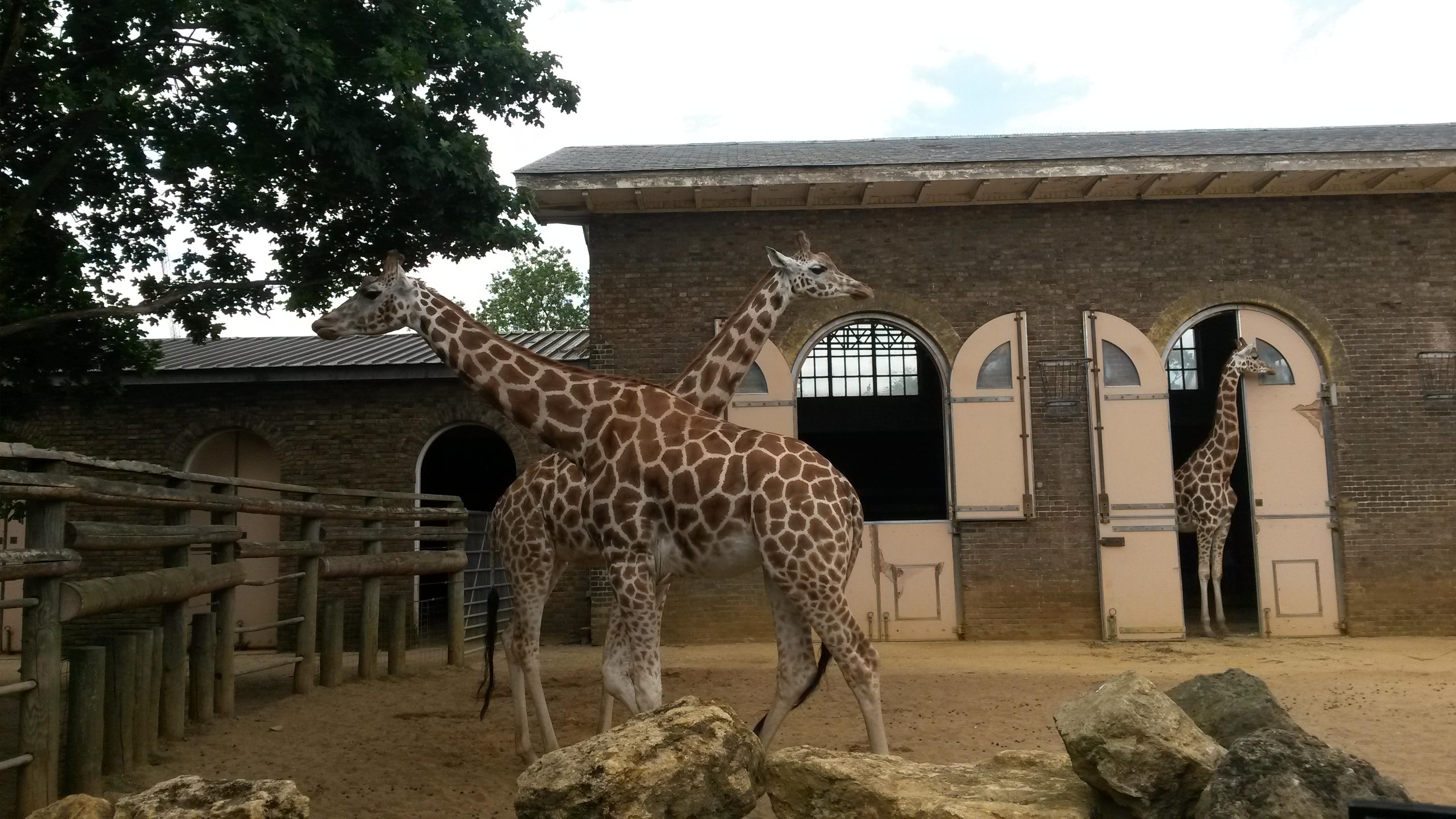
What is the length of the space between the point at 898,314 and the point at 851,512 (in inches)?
264

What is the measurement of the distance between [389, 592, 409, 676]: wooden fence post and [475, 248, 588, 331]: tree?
29185 millimetres

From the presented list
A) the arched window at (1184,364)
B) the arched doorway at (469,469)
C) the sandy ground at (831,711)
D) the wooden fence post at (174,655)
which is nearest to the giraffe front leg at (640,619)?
the sandy ground at (831,711)

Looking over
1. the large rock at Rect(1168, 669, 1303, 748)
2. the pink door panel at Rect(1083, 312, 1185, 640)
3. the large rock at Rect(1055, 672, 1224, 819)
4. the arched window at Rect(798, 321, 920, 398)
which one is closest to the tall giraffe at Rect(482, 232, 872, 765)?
the large rock at Rect(1168, 669, 1303, 748)

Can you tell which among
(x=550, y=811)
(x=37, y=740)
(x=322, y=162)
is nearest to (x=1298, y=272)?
(x=322, y=162)

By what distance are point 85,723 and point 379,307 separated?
8.97 ft

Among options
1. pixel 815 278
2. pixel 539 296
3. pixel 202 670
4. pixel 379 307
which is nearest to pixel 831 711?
pixel 815 278

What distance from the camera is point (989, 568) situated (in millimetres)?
12062

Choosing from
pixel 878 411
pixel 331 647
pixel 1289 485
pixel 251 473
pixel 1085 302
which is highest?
pixel 1085 302

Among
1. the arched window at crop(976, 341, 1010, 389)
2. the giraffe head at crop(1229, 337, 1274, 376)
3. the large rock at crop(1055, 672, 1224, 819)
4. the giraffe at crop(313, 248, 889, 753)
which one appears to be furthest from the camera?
the arched window at crop(976, 341, 1010, 389)

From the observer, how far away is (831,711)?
7.91 metres

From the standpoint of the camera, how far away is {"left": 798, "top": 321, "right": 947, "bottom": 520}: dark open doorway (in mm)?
17000

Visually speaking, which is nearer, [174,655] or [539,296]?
[174,655]

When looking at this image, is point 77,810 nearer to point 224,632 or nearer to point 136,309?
point 224,632

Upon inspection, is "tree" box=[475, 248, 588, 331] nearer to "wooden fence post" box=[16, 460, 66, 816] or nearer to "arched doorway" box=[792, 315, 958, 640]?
"arched doorway" box=[792, 315, 958, 640]
